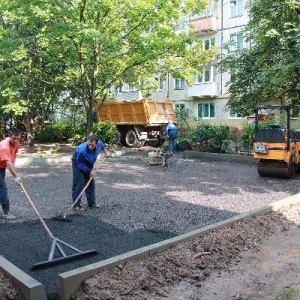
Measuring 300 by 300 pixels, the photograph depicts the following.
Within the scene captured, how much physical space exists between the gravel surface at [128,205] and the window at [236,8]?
20081 mm

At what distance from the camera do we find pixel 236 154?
15.1 m

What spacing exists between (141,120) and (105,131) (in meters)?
1.92

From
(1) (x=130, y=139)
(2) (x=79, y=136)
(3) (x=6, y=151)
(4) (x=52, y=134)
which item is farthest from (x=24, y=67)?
(3) (x=6, y=151)

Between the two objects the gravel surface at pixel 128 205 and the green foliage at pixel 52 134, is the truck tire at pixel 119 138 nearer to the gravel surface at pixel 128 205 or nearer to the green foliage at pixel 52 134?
the green foliage at pixel 52 134

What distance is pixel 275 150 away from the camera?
980cm

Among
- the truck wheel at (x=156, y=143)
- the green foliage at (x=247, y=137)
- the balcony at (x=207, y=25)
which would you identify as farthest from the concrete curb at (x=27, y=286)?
the balcony at (x=207, y=25)

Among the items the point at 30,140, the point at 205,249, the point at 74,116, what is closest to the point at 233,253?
the point at 205,249

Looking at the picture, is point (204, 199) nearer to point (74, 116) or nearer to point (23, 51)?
point (23, 51)

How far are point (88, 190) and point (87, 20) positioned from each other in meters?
8.93

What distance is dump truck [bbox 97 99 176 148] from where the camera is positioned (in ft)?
66.2

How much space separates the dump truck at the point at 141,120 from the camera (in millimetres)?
20188

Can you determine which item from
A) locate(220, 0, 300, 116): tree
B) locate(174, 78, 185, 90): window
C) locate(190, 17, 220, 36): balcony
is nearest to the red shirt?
locate(220, 0, 300, 116): tree

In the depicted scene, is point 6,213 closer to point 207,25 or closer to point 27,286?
point 27,286

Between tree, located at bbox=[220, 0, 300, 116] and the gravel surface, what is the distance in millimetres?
2695
